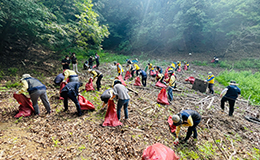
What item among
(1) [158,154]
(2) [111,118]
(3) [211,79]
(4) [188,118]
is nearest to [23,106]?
(2) [111,118]

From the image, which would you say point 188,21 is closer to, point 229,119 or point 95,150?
point 229,119

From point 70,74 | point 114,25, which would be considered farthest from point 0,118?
point 114,25

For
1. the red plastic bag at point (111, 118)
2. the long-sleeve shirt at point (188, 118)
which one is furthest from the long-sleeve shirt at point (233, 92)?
the red plastic bag at point (111, 118)

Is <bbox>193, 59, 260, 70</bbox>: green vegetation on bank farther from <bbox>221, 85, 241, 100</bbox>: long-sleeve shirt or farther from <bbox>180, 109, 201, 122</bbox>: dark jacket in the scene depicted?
<bbox>180, 109, 201, 122</bbox>: dark jacket

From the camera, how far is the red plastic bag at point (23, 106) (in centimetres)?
403

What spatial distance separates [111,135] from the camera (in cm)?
361

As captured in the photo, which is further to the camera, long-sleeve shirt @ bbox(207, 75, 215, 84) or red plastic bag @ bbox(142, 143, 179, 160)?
long-sleeve shirt @ bbox(207, 75, 215, 84)

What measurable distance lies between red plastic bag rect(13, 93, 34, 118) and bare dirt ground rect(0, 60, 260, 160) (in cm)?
17

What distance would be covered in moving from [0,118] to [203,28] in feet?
87.6

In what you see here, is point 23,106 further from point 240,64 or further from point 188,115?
point 240,64

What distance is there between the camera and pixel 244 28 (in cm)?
1861

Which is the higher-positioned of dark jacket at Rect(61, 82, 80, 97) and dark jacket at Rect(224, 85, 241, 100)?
dark jacket at Rect(61, 82, 80, 97)

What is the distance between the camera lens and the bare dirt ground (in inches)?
114

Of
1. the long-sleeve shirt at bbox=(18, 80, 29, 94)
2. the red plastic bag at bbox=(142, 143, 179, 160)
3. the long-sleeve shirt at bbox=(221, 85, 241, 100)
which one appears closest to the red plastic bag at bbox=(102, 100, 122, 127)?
the red plastic bag at bbox=(142, 143, 179, 160)
